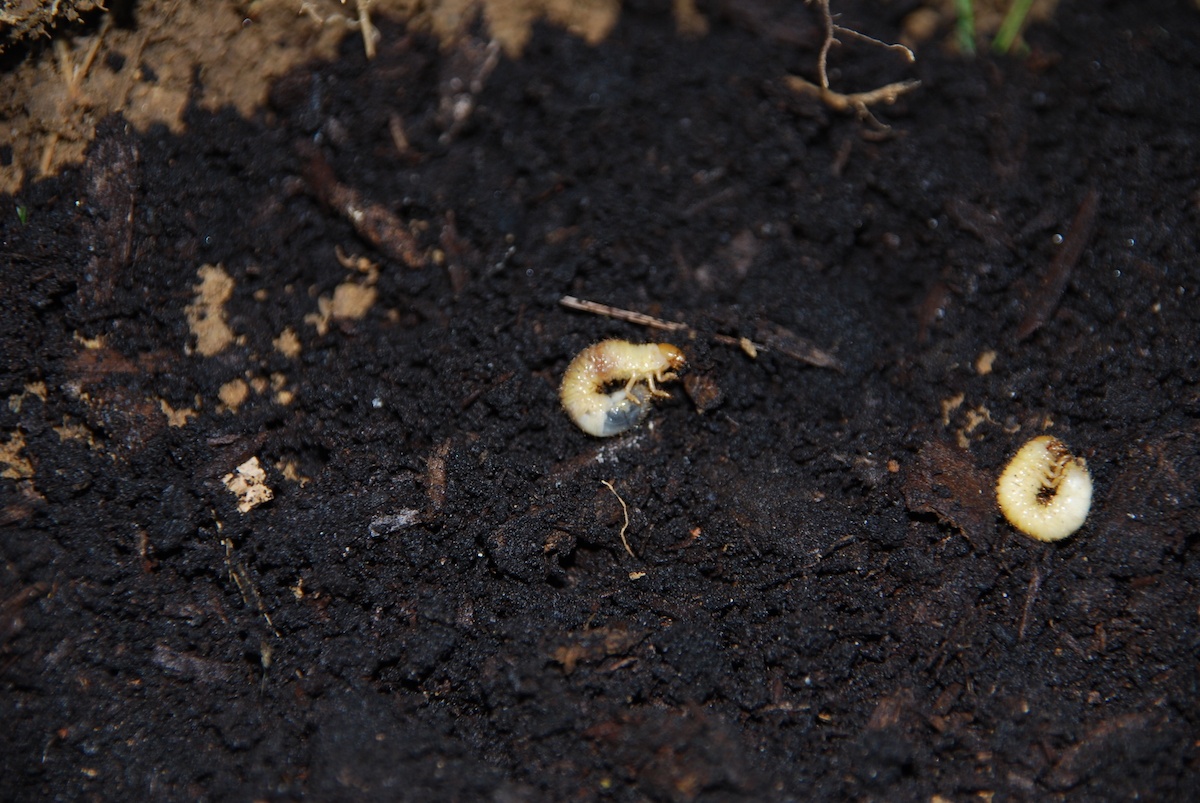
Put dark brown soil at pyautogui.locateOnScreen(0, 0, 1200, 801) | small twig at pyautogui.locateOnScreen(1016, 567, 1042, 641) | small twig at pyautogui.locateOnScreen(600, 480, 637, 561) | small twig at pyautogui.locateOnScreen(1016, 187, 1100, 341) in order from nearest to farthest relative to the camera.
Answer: dark brown soil at pyautogui.locateOnScreen(0, 0, 1200, 801) → small twig at pyautogui.locateOnScreen(1016, 567, 1042, 641) → small twig at pyautogui.locateOnScreen(600, 480, 637, 561) → small twig at pyautogui.locateOnScreen(1016, 187, 1100, 341)

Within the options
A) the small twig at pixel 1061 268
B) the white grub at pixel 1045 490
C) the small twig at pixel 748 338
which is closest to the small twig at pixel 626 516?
the small twig at pixel 748 338

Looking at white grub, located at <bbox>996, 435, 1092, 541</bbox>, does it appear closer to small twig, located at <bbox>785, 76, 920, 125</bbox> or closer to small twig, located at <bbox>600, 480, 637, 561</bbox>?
small twig, located at <bbox>600, 480, 637, 561</bbox>

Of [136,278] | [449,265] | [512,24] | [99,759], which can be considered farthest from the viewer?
[512,24]

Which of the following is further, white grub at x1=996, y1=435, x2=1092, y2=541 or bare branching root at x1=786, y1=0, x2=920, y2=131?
bare branching root at x1=786, y1=0, x2=920, y2=131

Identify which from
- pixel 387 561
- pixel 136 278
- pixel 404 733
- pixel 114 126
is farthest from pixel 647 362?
pixel 114 126

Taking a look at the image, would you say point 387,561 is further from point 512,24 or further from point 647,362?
point 512,24

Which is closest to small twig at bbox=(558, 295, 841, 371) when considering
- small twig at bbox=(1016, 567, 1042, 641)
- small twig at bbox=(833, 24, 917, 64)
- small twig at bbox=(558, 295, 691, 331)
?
small twig at bbox=(558, 295, 691, 331)
